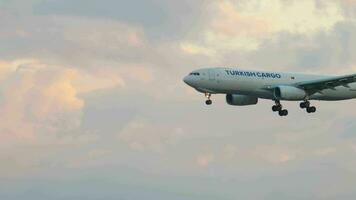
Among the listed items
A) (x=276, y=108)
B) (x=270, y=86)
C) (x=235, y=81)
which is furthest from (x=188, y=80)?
(x=276, y=108)

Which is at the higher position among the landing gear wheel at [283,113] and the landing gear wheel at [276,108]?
the landing gear wheel at [276,108]

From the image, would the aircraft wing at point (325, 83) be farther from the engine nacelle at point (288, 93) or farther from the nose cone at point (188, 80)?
the nose cone at point (188, 80)

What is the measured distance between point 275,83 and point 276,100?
7.09ft

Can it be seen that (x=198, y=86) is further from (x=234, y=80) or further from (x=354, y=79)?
(x=354, y=79)

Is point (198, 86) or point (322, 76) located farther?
point (322, 76)

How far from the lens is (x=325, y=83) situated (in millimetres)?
152625

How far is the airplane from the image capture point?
148m

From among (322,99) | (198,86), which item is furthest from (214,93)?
(322,99)

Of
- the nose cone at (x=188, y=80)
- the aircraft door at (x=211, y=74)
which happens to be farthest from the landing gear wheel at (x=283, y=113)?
the nose cone at (x=188, y=80)

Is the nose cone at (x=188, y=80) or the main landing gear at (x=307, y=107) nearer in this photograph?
the nose cone at (x=188, y=80)

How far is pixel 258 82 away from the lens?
149m

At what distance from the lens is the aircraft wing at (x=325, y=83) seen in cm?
15162

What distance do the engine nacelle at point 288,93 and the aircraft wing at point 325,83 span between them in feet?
3.38

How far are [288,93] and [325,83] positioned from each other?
4.72 m
